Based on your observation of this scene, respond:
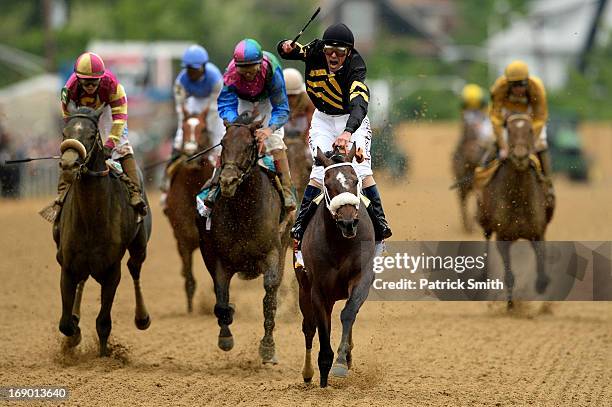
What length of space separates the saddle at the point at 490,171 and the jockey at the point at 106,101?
16.0 feet

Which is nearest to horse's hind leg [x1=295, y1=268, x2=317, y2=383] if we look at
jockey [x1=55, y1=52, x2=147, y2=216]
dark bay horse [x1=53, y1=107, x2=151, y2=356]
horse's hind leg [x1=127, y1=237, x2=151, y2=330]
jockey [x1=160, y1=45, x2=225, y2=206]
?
dark bay horse [x1=53, y1=107, x2=151, y2=356]

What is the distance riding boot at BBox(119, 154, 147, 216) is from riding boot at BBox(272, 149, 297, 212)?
50.2 inches

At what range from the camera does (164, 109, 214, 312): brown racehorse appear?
1352 centimetres

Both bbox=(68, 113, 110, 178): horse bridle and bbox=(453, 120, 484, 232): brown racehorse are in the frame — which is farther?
bbox=(453, 120, 484, 232): brown racehorse

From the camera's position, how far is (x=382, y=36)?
6025 cm

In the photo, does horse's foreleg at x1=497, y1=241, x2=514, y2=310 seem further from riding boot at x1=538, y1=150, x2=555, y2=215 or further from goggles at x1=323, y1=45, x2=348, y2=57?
goggles at x1=323, y1=45, x2=348, y2=57

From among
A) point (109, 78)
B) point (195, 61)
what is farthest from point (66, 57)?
point (109, 78)

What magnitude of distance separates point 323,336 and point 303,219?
1.11 meters

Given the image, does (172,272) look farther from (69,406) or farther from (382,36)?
(382,36)

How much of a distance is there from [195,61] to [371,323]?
3.72m

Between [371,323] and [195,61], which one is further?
[195,61]

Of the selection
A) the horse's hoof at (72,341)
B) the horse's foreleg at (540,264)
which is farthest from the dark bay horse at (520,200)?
the horse's hoof at (72,341)

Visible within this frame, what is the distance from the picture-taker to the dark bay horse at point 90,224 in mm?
9688

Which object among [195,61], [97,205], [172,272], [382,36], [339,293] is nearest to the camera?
[339,293]
